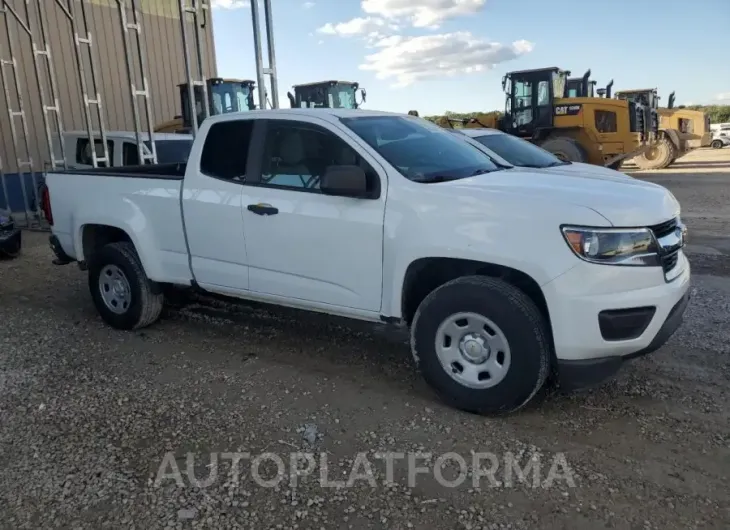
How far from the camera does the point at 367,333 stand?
207 inches

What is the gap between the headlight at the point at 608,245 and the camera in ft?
10.8

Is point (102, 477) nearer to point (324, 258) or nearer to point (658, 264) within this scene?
point (324, 258)

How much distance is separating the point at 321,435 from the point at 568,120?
15.7m

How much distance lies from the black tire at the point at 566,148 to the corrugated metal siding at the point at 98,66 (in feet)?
32.2

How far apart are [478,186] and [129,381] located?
2.82 meters

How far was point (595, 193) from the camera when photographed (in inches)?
138

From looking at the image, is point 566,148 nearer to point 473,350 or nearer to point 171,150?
point 171,150

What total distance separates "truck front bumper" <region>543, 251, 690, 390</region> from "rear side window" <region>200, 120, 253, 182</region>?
2.51 metres

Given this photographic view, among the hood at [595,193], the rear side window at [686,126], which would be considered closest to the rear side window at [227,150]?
the hood at [595,193]

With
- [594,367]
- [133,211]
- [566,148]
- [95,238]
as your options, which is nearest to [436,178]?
[594,367]

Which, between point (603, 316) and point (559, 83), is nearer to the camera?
point (603, 316)

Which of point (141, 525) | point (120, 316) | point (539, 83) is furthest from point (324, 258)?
point (539, 83)

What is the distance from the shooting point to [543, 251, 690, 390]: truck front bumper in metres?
3.29

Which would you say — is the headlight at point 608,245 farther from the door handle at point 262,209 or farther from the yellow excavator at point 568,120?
the yellow excavator at point 568,120
